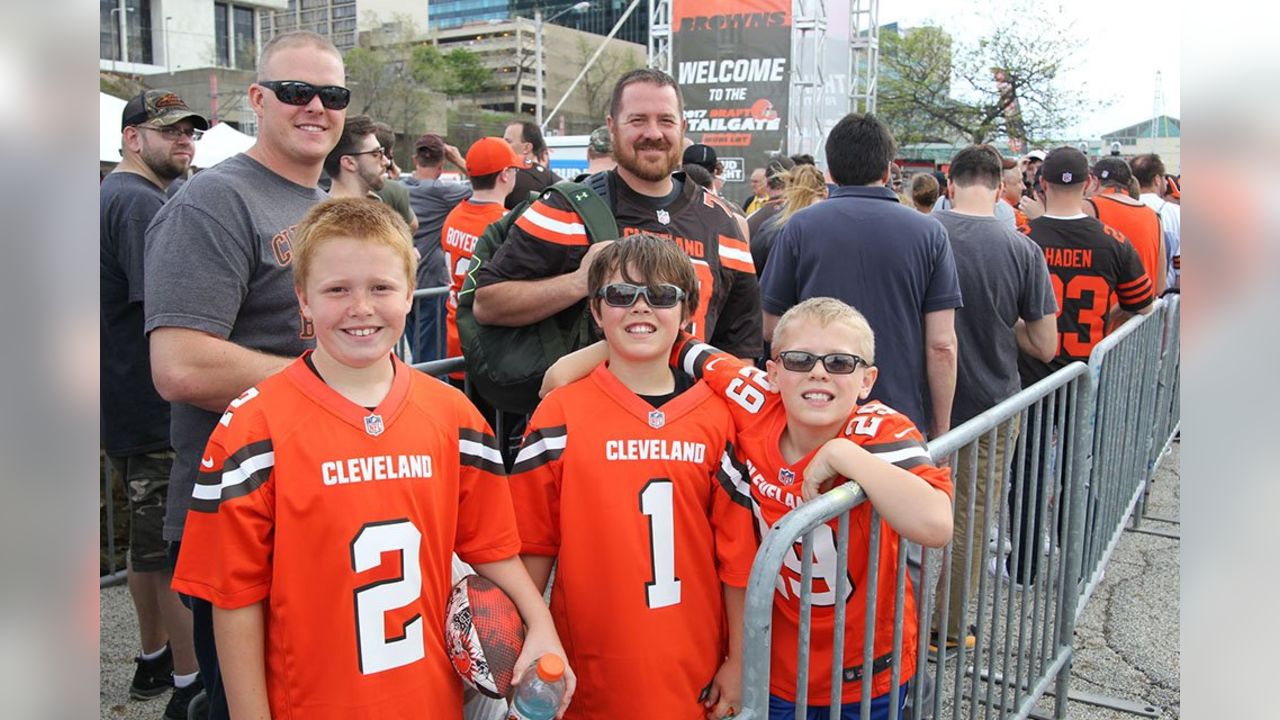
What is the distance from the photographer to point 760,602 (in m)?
1.98

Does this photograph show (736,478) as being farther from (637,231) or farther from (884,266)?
(884,266)

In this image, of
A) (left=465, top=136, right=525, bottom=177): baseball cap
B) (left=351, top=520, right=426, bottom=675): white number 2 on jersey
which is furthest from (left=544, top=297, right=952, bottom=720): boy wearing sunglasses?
(left=465, top=136, right=525, bottom=177): baseball cap

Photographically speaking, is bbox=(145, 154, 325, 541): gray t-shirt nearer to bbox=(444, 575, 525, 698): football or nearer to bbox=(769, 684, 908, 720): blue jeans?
bbox=(444, 575, 525, 698): football

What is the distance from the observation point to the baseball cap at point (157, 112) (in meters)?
4.29

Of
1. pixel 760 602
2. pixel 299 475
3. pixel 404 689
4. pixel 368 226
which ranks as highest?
pixel 368 226

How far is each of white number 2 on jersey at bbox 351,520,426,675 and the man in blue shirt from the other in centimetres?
246

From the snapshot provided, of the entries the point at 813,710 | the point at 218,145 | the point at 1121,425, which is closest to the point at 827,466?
the point at 813,710

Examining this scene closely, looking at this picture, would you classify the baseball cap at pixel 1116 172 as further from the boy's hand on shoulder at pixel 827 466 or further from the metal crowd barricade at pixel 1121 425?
the boy's hand on shoulder at pixel 827 466

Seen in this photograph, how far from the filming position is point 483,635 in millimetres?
2225
